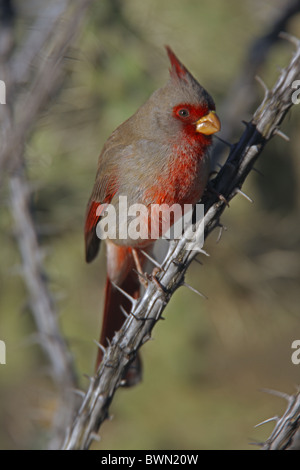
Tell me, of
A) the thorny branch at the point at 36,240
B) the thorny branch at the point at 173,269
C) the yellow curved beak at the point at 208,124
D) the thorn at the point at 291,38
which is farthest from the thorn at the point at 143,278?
the thorn at the point at 291,38

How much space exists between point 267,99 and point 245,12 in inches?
97.7

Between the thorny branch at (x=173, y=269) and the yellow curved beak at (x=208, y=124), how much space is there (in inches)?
10.4

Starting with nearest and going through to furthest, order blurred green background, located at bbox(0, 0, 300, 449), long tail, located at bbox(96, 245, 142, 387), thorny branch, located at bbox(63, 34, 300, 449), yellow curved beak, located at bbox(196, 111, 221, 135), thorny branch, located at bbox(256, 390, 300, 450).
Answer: thorny branch, located at bbox(256, 390, 300, 450) < thorny branch, located at bbox(63, 34, 300, 449) < yellow curved beak, located at bbox(196, 111, 221, 135) < long tail, located at bbox(96, 245, 142, 387) < blurred green background, located at bbox(0, 0, 300, 449)

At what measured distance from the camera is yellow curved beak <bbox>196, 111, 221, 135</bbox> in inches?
80.2

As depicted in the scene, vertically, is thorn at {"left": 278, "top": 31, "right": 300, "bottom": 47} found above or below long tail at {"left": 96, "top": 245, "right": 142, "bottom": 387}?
above

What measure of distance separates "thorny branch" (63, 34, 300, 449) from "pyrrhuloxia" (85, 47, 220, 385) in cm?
22

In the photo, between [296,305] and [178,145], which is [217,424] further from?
[178,145]

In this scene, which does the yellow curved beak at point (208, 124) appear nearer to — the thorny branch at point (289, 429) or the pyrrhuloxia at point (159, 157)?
the pyrrhuloxia at point (159, 157)

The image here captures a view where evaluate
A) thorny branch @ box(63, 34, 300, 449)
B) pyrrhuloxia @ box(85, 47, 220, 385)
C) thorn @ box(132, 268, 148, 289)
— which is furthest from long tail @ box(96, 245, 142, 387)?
thorny branch @ box(63, 34, 300, 449)

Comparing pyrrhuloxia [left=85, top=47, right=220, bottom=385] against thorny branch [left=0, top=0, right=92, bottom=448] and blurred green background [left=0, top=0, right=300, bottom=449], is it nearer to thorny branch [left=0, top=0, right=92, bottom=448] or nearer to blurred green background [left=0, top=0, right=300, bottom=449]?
thorny branch [left=0, top=0, right=92, bottom=448]

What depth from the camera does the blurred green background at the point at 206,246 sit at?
361cm

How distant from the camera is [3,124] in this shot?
1.78 metres

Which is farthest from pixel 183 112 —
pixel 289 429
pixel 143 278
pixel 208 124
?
pixel 289 429
